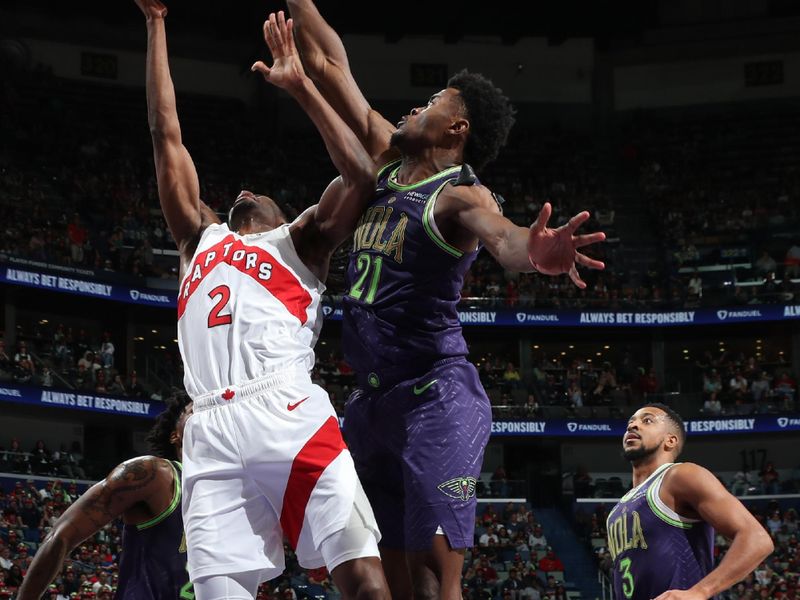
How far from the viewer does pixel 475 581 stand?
70.5ft

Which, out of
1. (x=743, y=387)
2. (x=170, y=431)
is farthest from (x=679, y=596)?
(x=743, y=387)

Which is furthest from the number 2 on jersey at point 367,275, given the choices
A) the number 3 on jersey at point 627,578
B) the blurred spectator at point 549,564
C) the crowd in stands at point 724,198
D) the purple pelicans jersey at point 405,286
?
the crowd in stands at point 724,198

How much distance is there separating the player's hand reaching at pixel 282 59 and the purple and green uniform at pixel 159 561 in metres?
2.36

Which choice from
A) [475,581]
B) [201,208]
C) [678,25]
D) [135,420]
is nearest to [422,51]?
[678,25]

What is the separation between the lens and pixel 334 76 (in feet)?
18.2

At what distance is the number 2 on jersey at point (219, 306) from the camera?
15.3 feet

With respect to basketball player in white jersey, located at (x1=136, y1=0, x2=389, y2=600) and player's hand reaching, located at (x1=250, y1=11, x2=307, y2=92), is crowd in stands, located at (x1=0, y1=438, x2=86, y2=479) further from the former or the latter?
player's hand reaching, located at (x1=250, y1=11, x2=307, y2=92)

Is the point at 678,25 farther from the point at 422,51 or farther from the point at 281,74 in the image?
the point at 281,74

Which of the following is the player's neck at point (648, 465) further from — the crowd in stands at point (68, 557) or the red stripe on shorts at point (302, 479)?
the crowd in stands at point (68, 557)

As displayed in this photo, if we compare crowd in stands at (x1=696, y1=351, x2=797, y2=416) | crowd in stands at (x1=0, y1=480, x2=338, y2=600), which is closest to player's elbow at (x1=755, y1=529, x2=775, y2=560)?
crowd in stands at (x1=0, y1=480, x2=338, y2=600)

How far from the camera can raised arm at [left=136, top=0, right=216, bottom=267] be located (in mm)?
5281

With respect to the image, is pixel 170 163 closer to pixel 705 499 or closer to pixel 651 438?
pixel 705 499

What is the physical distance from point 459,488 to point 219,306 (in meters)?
1.27

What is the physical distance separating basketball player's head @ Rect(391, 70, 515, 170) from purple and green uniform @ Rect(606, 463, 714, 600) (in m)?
2.48
